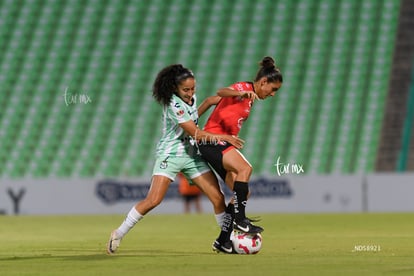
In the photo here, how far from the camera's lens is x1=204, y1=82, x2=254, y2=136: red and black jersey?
8.64 m

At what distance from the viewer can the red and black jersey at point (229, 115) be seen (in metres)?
8.64

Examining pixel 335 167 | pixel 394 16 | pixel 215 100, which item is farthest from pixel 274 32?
pixel 215 100

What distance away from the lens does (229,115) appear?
8.65 metres

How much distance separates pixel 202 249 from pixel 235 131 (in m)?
1.33

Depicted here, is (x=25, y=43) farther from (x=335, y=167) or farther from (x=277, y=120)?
(x=335, y=167)

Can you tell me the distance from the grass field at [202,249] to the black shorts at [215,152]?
79 centimetres

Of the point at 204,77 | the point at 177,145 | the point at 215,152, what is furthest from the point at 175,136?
the point at 204,77

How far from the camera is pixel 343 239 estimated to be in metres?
10.8

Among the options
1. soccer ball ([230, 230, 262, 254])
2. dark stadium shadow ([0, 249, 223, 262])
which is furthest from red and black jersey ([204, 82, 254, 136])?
dark stadium shadow ([0, 249, 223, 262])

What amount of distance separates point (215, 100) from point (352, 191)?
35.7 ft

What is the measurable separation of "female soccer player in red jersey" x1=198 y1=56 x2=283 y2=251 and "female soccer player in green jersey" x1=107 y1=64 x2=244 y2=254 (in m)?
0.12

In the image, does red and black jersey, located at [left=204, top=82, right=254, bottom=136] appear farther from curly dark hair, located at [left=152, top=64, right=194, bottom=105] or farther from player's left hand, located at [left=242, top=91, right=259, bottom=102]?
curly dark hair, located at [left=152, top=64, right=194, bottom=105]

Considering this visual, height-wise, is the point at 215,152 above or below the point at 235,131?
below

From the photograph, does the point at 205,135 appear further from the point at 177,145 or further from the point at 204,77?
the point at 204,77
